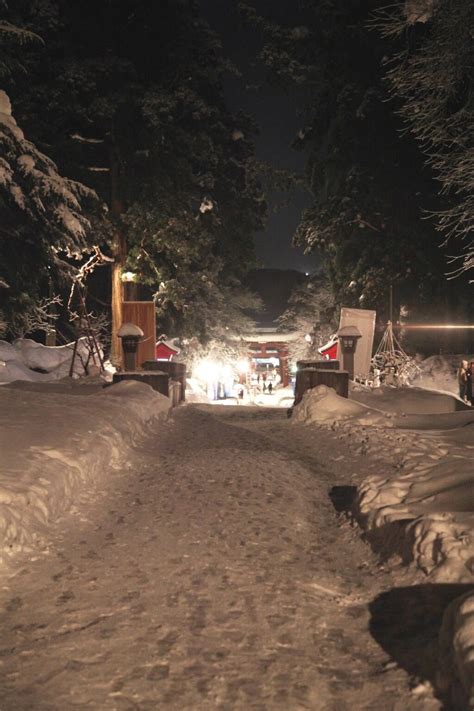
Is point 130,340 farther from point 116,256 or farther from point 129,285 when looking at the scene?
point 129,285

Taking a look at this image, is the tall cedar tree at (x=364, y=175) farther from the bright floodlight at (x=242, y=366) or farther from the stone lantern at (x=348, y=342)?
the bright floodlight at (x=242, y=366)

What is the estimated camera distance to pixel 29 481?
246 inches

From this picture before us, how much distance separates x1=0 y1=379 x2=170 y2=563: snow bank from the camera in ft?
18.5

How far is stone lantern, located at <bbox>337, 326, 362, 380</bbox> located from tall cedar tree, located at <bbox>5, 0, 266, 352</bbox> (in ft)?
27.2

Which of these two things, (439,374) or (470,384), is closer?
(470,384)

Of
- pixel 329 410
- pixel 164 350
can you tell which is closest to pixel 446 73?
pixel 329 410

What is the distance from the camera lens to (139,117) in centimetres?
2475

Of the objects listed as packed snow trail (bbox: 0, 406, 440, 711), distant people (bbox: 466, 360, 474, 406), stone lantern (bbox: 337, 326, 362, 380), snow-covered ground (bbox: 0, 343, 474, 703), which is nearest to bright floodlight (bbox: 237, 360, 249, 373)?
stone lantern (bbox: 337, 326, 362, 380)

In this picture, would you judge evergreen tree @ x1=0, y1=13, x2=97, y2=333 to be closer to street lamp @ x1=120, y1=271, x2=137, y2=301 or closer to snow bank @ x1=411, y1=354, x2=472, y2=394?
street lamp @ x1=120, y1=271, x2=137, y2=301

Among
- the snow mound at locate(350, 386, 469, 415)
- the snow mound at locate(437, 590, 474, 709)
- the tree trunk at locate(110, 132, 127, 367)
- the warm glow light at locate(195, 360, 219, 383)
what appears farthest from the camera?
the warm glow light at locate(195, 360, 219, 383)

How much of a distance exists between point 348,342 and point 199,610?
49.8 ft

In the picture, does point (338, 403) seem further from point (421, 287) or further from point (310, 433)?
point (421, 287)

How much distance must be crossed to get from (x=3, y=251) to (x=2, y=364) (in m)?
3.32

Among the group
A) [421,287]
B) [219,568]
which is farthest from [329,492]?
[421,287]
